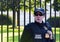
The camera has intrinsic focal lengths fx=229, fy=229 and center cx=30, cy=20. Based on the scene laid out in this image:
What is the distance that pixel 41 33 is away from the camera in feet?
13.1

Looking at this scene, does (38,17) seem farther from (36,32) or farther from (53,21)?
(53,21)

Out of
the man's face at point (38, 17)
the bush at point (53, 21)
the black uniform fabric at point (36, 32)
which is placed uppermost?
the man's face at point (38, 17)

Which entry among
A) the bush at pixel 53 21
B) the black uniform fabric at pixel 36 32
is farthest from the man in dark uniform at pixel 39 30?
the bush at pixel 53 21

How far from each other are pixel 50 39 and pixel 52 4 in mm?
989

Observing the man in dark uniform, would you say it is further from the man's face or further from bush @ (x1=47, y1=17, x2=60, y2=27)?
bush @ (x1=47, y1=17, x2=60, y2=27)

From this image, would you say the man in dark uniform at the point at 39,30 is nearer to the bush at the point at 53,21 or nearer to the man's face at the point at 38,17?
the man's face at the point at 38,17

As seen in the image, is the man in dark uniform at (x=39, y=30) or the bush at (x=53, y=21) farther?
the bush at (x=53, y=21)

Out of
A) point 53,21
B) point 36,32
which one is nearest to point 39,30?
point 36,32

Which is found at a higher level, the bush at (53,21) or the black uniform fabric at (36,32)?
the bush at (53,21)

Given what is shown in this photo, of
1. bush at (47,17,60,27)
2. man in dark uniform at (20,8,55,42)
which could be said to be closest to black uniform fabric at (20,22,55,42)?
man in dark uniform at (20,8,55,42)

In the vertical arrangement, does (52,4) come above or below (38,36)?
above

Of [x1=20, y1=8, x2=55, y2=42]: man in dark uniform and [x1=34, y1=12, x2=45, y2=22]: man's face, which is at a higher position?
[x1=34, y1=12, x2=45, y2=22]: man's face

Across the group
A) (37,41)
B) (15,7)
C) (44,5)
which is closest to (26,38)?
(37,41)

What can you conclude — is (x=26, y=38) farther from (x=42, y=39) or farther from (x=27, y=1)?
(x=27, y=1)
